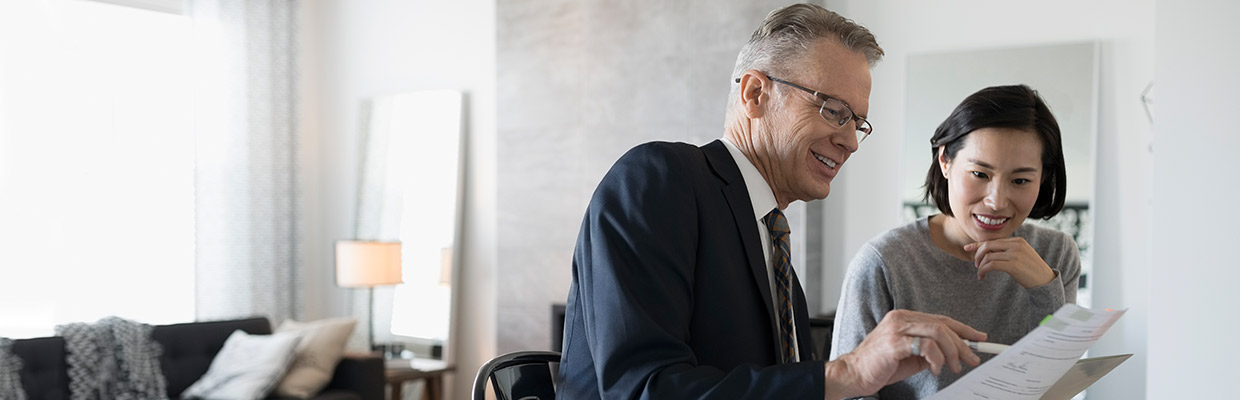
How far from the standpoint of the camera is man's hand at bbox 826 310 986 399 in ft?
3.83

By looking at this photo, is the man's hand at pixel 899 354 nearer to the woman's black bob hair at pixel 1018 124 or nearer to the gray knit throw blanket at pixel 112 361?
the woman's black bob hair at pixel 1018 124

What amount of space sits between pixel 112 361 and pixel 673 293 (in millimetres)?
4523

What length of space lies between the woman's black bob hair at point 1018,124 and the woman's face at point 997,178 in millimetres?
14

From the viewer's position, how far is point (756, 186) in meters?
1.54

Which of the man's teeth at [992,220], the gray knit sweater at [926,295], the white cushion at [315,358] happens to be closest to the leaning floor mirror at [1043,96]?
the gray knit sweater at [926,295]

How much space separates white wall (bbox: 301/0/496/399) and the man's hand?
490 cm

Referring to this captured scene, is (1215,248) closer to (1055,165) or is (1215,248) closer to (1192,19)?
(1192,19)

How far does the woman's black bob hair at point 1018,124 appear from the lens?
1.79 meters

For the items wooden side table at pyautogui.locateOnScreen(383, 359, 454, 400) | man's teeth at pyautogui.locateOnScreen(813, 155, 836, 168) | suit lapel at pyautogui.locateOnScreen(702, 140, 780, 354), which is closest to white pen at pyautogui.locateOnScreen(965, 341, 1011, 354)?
suit lapel at pyautogui.locateOnScreen(702, 140, 780, 354)

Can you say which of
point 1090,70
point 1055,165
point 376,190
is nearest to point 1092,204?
point 1090,70

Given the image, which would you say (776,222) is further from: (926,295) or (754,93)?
(926,295)

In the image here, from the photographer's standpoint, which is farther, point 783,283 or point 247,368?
point 247,368

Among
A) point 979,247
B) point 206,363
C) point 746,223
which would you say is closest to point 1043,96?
point 979,247

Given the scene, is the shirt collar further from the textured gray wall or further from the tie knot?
the textured gray wall
